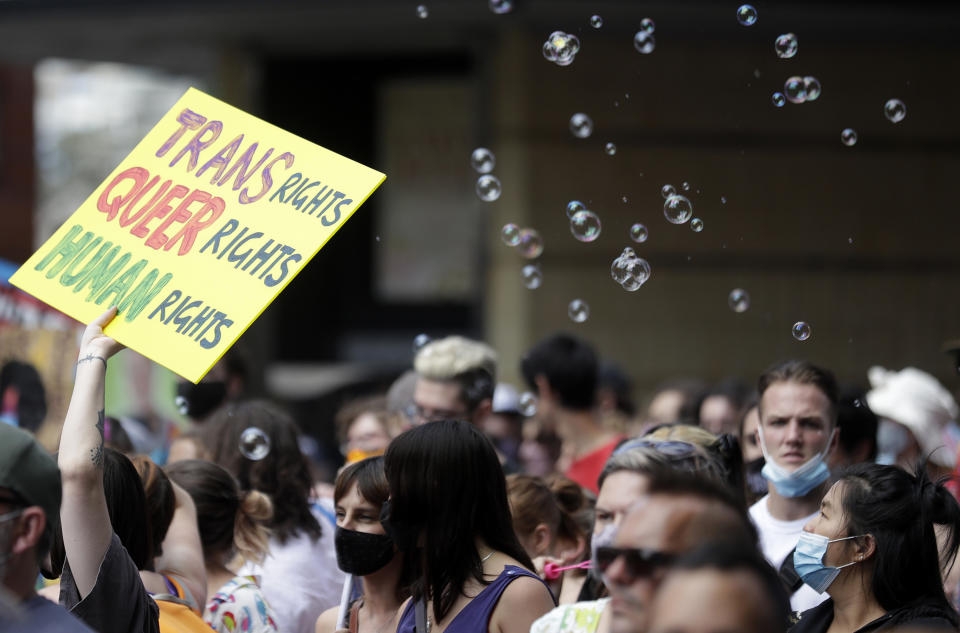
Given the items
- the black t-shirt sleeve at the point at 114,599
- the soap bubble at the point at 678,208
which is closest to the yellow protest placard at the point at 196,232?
the black t-shirt sleeve at the point at 114,599

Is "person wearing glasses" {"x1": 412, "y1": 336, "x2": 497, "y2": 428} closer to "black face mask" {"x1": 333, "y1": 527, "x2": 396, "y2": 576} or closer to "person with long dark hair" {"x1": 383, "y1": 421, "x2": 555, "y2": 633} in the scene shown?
"black face mask" {"x1": 333, "y1": 527, "x2": 396, "y2": 576}

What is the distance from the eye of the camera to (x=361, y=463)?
11.1 feet

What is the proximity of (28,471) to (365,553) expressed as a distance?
119cm

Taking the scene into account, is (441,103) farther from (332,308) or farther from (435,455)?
(435,455)

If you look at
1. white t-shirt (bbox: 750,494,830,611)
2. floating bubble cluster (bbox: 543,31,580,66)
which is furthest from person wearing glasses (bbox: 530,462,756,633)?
floating bubble cluster (bbox: 543,31,580,66)

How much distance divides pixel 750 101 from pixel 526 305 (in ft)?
8.10

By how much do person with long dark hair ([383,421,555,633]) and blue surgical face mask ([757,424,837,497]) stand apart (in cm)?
117

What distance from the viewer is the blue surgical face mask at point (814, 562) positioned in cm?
304

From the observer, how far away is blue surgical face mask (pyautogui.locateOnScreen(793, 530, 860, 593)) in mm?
3045

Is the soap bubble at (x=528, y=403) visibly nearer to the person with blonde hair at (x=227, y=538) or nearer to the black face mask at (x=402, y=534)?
the person with blonde hair at (x=227, y=538)

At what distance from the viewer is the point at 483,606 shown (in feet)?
9.27

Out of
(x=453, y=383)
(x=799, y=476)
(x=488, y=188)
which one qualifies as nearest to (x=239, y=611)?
(x=453, y=383)

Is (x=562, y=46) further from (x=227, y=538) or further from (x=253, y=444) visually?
(x=227, y=538)

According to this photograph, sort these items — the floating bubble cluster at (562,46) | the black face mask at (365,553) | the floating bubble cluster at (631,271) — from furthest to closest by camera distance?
the floating bubble cluster at (562,46) < the floating bubble cluster at (631,271) < the black face mask at (365,553)
